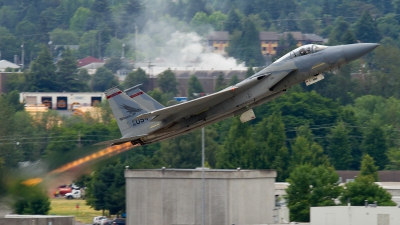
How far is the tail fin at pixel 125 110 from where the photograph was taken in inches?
1341

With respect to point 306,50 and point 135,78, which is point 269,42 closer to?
point 135,78

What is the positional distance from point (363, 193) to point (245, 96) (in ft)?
65.1

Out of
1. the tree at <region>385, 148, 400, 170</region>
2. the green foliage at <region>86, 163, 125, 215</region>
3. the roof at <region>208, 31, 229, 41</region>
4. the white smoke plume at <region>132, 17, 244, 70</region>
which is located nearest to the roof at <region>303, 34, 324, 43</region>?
the roof at <region>208, 31, 229, 41</region>

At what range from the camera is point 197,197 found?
41.5 meters

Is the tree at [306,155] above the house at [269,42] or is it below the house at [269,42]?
below

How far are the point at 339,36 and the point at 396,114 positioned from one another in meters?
58.2

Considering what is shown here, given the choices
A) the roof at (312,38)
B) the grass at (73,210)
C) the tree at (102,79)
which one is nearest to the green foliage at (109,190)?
the grass at (73,210)

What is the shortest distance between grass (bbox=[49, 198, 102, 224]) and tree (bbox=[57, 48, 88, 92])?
2687 inches

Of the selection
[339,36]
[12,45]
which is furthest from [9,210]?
[12,45]

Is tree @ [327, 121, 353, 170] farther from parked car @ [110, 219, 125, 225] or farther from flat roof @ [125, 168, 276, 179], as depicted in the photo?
flat roof @ [125, 168, 276, 179]

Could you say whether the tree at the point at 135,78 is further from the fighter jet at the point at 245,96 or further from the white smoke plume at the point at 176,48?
the fighter jet at the point at 245,96

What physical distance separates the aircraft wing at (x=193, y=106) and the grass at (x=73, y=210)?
29018mm

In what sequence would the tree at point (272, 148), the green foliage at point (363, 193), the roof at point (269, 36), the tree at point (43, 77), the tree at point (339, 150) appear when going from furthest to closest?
the roof at point (269, 36) < the tree at point (43, 77) < the tree at point (339, 150) < the tree at point (272, 148) < the green foliage at point (363, 193)

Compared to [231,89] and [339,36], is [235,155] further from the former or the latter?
[339,36]
